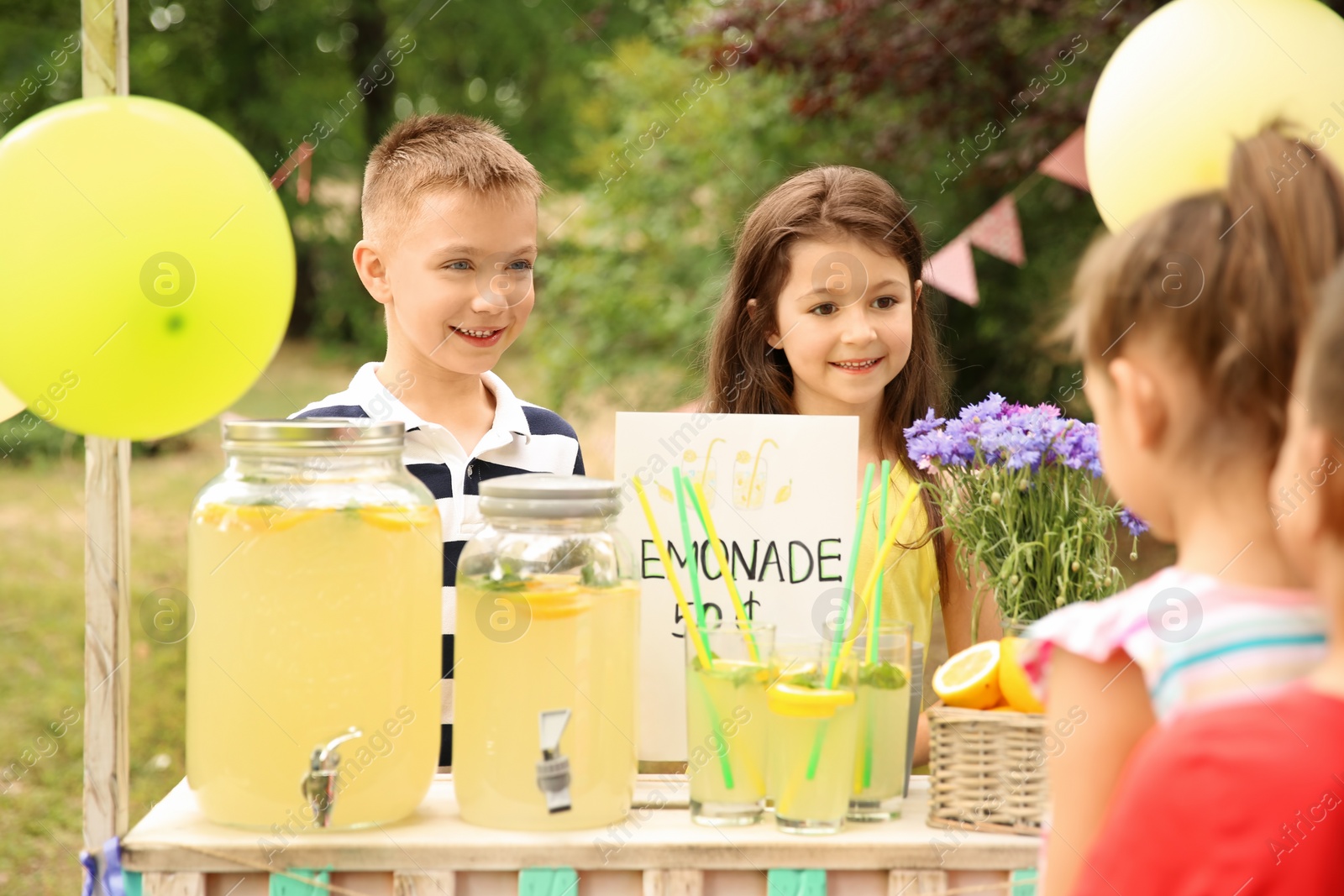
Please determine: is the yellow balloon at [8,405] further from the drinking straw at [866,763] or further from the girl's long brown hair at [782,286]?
the drinking straw at [866,763]

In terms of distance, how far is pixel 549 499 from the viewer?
133 cm

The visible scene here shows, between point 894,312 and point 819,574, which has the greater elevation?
point 894,312

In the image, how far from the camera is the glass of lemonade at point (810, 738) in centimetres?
131

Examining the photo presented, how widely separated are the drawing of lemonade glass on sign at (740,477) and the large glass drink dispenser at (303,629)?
1.21ft

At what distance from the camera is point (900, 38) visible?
5.12m

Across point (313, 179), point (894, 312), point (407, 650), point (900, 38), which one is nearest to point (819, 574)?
point (407, 650)

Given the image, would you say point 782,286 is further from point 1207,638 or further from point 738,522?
point 1207,638

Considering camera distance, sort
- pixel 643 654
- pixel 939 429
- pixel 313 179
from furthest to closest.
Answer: pixel 313 179
pixel 939 429
pixel 643 654

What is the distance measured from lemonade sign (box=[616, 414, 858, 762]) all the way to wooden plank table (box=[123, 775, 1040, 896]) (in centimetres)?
17

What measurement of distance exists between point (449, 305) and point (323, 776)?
0.96 m

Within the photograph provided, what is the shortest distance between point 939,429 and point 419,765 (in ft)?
2.60

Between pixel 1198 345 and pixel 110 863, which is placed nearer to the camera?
pixel 1198 345

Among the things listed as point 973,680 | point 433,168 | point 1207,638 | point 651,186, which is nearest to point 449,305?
point 433,168

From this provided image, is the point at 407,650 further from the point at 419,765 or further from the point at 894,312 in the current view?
the point at 894,312
